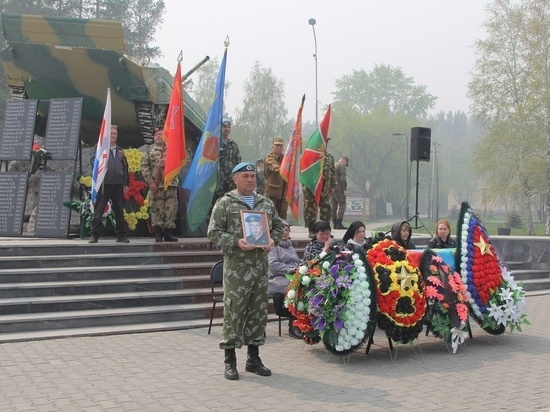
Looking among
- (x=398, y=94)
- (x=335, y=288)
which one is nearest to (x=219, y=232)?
(x=335, y=288)

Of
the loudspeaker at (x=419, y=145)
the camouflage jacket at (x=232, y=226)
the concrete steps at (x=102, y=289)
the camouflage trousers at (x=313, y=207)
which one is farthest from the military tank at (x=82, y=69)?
the camouflage jacket at (x=232, y=226)

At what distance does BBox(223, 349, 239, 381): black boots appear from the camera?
20.4ft

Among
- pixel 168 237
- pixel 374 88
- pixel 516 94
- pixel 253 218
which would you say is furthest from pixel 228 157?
pixel 374 88

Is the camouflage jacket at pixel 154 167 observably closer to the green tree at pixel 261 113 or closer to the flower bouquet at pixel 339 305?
the flower bouquet at pixel 339 305

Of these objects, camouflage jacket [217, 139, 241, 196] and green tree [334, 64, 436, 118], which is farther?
green tree [334, 64, 436, 118]

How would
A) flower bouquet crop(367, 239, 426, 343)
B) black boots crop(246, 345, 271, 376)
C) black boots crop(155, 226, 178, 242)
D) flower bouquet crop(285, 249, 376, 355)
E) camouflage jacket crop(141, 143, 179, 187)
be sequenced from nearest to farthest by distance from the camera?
black boots crop(246, 345, 271, 376), flower bouquet crop(285, 249, 376, 355), flower bouquet crop(367, 239, 426, 343), camouflage jacket crop(141, 143, 179, 187), black boots crop(155, 226, 178, 242)

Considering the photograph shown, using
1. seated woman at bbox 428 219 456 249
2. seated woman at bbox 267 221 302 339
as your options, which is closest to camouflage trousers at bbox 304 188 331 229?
seated woman at bbox 428 219 456 249

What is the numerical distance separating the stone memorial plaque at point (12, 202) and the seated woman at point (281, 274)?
5480 mm

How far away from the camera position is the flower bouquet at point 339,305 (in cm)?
686

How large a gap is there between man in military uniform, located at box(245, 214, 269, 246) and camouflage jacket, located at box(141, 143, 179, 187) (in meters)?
4.89

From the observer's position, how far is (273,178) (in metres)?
12.3

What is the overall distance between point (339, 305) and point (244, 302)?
3.50 feet

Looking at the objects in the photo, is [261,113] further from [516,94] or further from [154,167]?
[154,167]

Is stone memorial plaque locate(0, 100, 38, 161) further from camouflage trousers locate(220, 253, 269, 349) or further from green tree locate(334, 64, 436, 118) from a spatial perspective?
green tree locate(334, 64, 436, 118)
